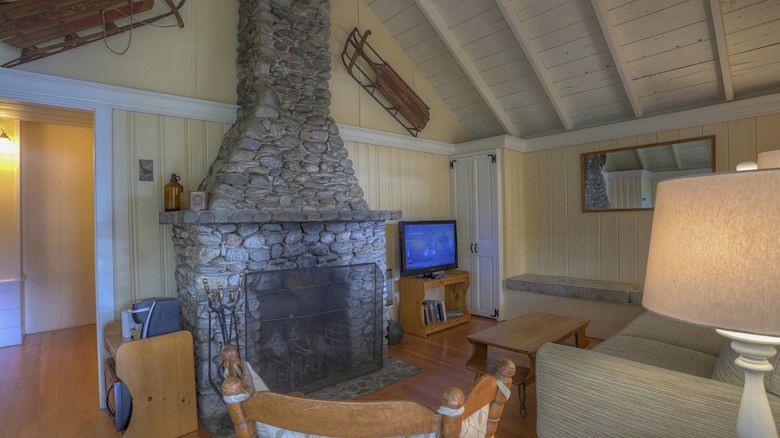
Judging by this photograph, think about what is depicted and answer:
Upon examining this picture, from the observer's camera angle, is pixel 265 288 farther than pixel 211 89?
No

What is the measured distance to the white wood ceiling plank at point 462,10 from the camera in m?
3.80

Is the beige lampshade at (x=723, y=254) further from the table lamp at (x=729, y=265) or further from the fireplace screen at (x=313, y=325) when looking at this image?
the fireplace screen at (x=313, y=325)

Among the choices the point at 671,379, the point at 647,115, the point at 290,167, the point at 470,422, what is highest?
the point at 647,115

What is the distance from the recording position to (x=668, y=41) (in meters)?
3.42

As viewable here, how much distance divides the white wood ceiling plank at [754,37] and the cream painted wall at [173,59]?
14.0 ft

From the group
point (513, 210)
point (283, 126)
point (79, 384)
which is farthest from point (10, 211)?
point (513, 210)

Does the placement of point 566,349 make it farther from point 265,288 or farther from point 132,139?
point 132,139

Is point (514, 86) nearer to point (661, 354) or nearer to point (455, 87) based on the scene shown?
point (455, 87)

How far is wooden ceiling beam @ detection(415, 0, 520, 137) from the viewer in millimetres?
4012

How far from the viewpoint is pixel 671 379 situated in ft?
5.10

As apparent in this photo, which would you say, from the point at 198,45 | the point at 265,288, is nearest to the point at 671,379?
the point at 265,288

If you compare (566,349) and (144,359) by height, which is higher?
(566,349)

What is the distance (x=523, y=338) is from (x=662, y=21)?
2933mm

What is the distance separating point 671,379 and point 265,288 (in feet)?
8.03
